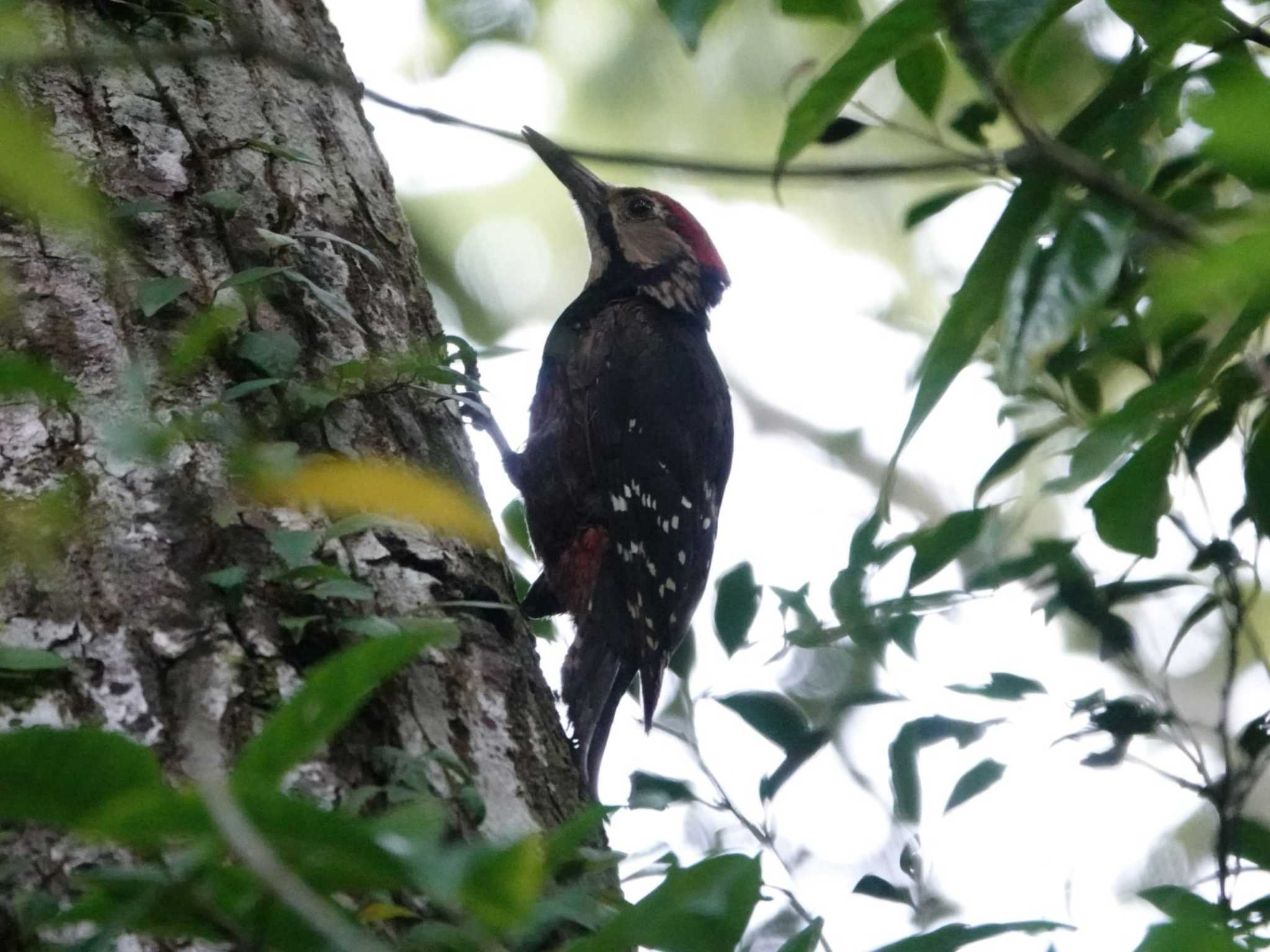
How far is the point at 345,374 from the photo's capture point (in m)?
1.60

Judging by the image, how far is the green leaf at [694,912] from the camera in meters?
0.73

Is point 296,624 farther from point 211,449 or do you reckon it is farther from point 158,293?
point 158,293

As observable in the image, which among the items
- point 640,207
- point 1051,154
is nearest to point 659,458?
point 640,207

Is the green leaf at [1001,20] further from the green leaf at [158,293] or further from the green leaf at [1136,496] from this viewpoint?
the green leaf at [158,293]

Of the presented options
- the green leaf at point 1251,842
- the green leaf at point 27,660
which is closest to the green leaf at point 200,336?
the green leaf at point 27,660

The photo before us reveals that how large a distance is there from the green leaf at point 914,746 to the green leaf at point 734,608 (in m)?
0.28

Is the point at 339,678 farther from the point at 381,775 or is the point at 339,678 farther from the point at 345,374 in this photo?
the point at 345,374

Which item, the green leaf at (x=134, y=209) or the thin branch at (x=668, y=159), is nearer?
the thin branch at (x=668, y=159)

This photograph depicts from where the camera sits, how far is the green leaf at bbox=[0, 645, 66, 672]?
1.23 metres

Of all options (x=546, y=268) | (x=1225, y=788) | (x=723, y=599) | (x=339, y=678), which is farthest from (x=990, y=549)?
(x=546, y=268)

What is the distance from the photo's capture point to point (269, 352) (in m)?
1.64

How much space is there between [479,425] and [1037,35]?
2238 millimetres

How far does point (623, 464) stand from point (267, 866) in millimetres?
2599

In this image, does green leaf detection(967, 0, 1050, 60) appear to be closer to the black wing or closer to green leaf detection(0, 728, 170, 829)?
green leaf detection(0, 728, 170, 829)
